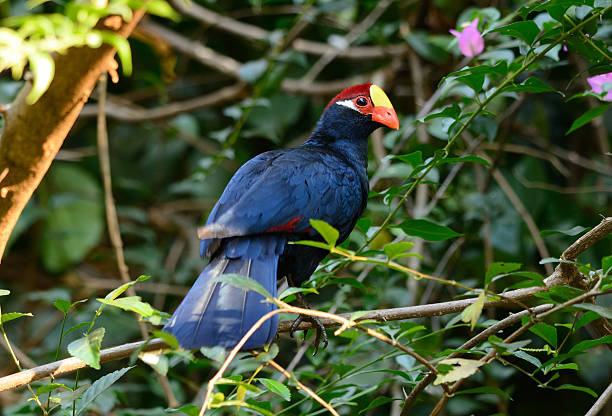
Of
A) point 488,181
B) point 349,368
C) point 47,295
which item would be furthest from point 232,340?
point 488,181

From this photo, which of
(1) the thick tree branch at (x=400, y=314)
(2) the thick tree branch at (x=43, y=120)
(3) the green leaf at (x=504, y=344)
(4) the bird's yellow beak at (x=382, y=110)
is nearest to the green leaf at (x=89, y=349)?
(1) the thick tree branch at (x=400, y=314)

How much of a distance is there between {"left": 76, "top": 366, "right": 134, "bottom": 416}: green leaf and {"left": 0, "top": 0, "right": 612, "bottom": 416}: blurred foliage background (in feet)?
3.38

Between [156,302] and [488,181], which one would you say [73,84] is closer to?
[488,181]

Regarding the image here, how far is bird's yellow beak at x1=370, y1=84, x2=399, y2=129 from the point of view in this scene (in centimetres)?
272

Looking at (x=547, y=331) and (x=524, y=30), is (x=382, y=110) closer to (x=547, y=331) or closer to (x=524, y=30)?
(x=524, y=30)

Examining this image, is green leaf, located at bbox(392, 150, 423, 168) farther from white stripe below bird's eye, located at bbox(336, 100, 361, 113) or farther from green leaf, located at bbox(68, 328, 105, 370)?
white stripe below bird's eye, located at bbox(336, 100, 361, 113)

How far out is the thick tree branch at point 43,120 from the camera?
160 cm

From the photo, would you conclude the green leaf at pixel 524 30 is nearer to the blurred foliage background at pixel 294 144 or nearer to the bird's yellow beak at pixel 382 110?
the blurred foliage background at pixel 294 144

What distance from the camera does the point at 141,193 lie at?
430 centimetres

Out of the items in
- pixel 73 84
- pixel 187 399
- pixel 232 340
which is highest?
pixel 73 84

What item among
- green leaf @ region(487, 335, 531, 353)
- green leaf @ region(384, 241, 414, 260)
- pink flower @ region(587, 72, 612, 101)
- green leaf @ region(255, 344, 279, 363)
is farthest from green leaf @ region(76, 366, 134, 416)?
pink flower @ region(587, 72, 612, 101)

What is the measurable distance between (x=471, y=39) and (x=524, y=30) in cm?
51

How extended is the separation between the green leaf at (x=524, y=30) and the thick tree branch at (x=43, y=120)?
35.3 inches

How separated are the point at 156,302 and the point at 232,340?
2.41m
